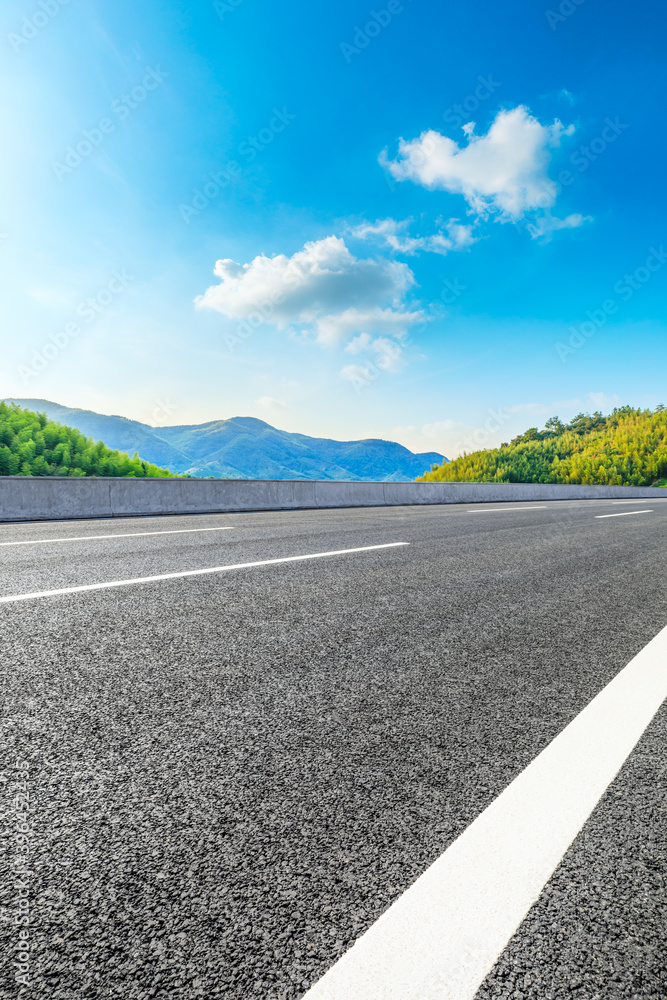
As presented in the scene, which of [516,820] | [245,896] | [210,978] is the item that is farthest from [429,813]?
[210,978]

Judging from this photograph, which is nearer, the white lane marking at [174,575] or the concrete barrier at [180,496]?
the white lane marking at [174,575]

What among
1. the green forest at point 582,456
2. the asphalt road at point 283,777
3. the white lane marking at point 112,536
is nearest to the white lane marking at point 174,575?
the asphalt road at point 283,777

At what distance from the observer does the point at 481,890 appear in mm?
1291

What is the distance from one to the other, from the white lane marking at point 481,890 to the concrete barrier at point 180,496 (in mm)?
11044

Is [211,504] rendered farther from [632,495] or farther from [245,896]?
[632,495]

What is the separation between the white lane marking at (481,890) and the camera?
106 centimetres

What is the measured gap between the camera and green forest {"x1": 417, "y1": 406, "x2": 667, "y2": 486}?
3543 inches

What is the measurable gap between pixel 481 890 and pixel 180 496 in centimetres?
1268

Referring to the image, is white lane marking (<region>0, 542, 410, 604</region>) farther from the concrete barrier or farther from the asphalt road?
the concrete barrier

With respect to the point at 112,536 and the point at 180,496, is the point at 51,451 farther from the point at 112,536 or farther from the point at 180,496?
the point at 112,536

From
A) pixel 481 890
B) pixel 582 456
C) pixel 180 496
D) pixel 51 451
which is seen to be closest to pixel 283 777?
pixel 481 890

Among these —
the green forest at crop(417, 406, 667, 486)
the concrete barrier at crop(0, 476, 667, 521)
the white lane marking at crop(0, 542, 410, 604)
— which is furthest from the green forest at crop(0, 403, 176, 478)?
the white lane marking at crop(0, 542, 410, 604)

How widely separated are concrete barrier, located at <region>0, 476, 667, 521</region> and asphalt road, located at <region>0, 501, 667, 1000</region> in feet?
24.8

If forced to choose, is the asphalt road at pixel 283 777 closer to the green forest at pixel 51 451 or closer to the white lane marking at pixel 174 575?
the white lane marking at pixel 174 575
